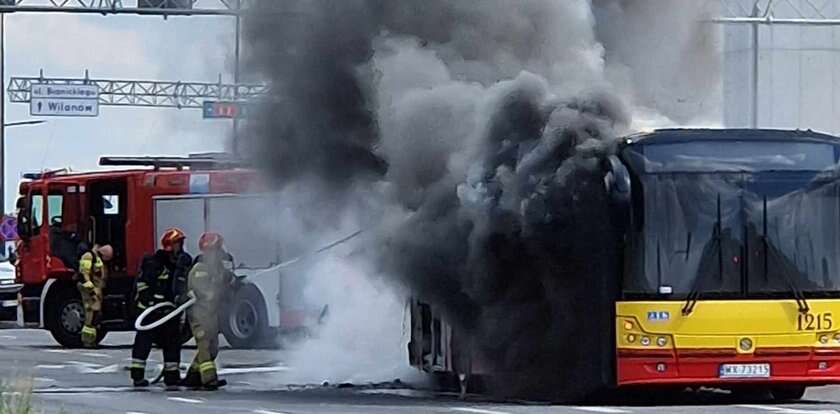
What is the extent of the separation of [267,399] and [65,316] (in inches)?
512

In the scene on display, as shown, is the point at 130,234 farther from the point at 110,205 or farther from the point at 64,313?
the point at 64,313

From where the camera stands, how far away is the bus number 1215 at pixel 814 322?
1750 centimetres

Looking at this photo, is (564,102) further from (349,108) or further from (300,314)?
(300,314)

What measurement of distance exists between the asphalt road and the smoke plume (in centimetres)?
83

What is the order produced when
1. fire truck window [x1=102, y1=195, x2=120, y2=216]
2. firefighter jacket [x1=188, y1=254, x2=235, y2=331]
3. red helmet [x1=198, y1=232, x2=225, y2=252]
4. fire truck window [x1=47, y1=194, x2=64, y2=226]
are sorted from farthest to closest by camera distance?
1. fire truck window [x1=47, y1=194, x2=64, y2=226]
2. fire truck window [x1=102, y1=195, x2=120, y2=216]
3. red helmet [x1=198, y1=232, x2=225, y2=252]
4. firefighter jacket [x1=188, y1=254, x2=235, y2=331]

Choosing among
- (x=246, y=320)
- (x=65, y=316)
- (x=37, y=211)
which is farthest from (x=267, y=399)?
(x=37, y=211)

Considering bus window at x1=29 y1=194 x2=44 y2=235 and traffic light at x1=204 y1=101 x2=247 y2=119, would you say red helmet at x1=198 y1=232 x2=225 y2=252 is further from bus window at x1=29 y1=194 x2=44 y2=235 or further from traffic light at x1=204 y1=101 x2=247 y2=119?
bus window at x1=29 y1=194 x2=44 y2=235

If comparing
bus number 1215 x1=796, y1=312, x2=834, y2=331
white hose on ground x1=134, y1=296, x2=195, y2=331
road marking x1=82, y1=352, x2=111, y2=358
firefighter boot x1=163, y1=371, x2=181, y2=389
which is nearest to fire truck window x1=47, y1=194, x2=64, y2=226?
road marking x1=82, y1=352, x2=111, y2=358

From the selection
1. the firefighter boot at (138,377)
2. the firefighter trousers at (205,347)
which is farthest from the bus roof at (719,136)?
the firefighter boot at (138,377)

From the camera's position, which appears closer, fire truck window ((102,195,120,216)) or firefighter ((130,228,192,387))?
firefighter ((130,228,192,387))

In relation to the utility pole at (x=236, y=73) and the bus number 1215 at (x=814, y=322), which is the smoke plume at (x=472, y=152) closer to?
the utility pole at (x=236, y=73)

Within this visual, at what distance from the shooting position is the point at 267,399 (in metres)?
19.5

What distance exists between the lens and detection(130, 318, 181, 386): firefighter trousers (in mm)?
21188

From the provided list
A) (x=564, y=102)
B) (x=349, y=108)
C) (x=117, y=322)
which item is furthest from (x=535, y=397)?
(x=117, y=322)
